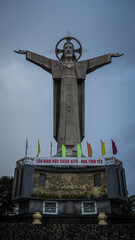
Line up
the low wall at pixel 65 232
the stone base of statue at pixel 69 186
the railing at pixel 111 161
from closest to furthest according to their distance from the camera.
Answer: the low wall at pixel 65 232, the stone base of statue at pixel 69 186, the railing at pixel 111 161

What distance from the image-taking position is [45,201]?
68.0 ft

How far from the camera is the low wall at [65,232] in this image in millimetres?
12148

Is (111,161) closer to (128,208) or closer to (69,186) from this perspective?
(69,186)

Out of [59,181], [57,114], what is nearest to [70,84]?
[57,114]

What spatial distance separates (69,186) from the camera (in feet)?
70.8

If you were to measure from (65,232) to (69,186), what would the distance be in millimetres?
8998

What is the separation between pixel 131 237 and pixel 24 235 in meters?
5.71

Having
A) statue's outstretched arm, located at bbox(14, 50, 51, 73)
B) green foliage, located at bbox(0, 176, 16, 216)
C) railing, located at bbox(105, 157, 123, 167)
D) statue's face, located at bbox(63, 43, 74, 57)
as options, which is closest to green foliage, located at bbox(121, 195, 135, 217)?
railing, located at bbox(105, 157, 123, 167)

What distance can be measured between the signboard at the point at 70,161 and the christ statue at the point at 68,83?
6006mm

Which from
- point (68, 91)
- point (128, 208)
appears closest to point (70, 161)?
point (68, 91)

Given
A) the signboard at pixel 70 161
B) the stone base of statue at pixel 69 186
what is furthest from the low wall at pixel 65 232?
the signboard at pixel 70 161

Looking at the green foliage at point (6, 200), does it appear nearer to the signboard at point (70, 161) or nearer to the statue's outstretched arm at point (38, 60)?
the signboard at point (70, 161)

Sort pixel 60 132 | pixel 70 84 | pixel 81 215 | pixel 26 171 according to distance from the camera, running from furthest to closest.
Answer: pixel 70 84 < pixel 60 132 < pixel 26 171 < pixel 81 215

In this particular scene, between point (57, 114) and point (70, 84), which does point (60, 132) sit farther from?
point (70, 84)
